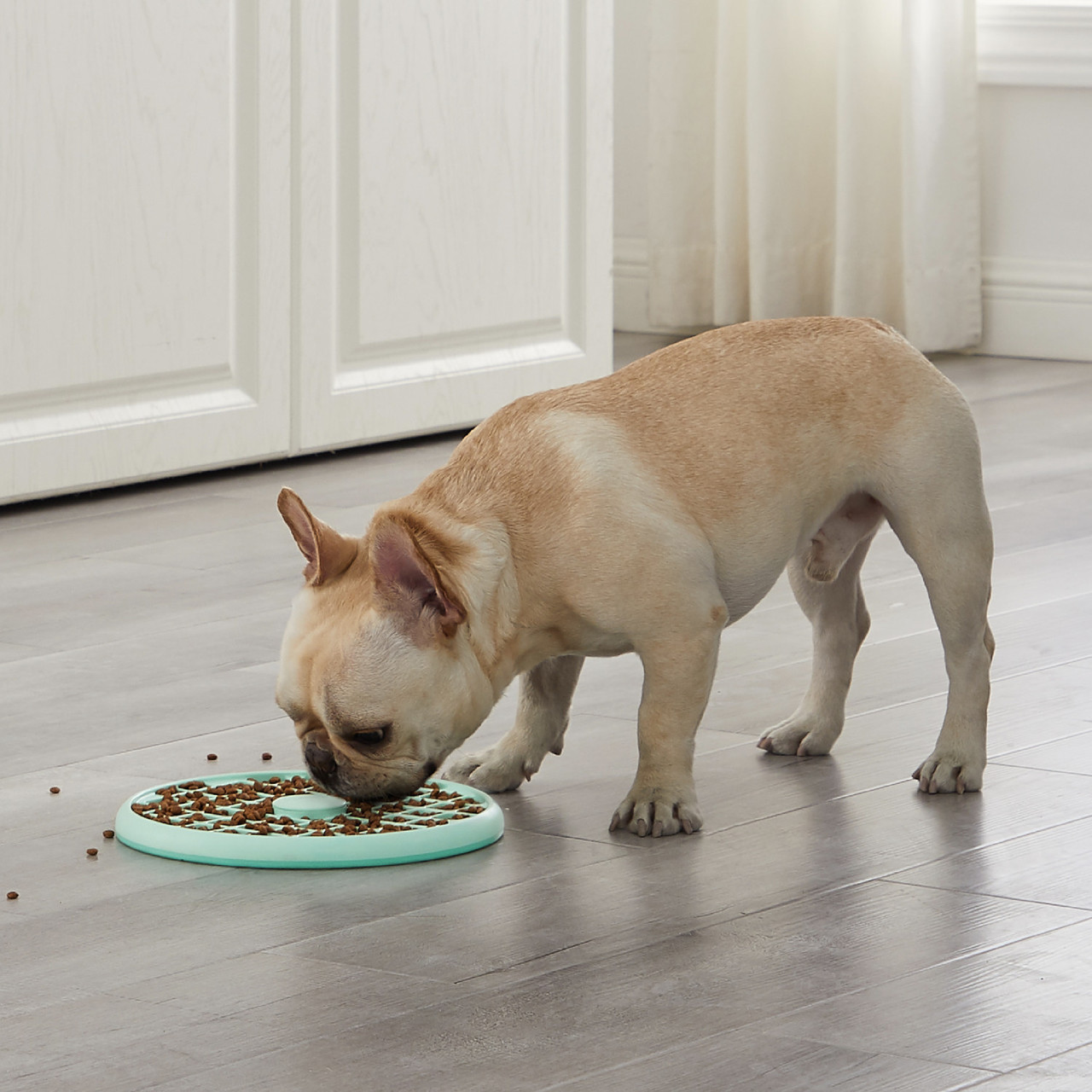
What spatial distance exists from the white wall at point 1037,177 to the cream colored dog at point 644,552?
3.34 metres

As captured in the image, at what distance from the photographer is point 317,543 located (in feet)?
5.58

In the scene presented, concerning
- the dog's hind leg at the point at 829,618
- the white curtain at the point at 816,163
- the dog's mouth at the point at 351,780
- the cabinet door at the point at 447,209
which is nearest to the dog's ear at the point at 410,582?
the dog's mouth at the point at 351,780

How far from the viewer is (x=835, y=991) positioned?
4.65 feet

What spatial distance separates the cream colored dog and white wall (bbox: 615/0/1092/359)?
3.34 metres

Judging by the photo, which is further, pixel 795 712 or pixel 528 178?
pixel 528 178

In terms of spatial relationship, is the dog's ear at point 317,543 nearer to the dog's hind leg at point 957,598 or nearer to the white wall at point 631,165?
the dog's hind leg at point 957,598

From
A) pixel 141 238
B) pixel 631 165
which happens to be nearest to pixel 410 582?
pixel 141 238

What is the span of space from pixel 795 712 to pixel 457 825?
53cm

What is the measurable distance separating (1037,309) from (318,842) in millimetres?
3951

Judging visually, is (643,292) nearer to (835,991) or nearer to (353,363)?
(353,363)

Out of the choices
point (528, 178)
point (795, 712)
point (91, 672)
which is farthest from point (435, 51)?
point (795, 712)

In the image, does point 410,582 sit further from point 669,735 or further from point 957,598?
point 957,598

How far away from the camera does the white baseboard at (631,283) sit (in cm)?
582

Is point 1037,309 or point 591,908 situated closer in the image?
point 591,908
